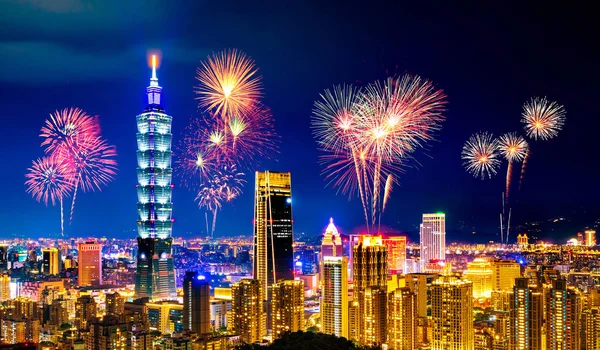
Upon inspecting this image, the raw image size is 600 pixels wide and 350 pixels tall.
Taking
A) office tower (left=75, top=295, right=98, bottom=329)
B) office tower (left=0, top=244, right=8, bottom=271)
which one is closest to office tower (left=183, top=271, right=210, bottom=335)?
office tower (left=75, top=295, right=98, bottom=329)

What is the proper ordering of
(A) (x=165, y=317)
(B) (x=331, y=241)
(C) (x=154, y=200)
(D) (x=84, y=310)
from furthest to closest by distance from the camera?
(C) (x=154, y=200), (B) (x=331, y=241), (A) (x=165, y=317), (D) (x=84, y=310)

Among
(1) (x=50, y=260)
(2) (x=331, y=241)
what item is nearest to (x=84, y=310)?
(2) (x=331, y=241)

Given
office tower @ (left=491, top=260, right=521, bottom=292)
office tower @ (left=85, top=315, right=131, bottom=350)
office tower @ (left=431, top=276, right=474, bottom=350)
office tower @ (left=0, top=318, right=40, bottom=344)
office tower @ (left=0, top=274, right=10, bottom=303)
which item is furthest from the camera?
office tower @ (left=0, top=274, right=10, bottom=303)

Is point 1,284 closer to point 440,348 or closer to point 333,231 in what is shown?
point 333,231

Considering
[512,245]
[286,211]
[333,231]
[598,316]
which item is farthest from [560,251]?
[598,316]

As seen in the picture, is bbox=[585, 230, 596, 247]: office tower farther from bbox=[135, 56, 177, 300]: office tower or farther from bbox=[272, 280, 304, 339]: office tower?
bbox=[135, 56, 177, 300]: office tower

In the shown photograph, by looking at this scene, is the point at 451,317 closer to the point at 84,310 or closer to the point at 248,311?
the point at 248,311

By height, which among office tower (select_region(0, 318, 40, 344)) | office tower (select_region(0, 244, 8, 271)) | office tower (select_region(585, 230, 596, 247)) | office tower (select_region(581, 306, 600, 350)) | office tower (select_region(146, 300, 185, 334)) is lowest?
office tower (select_region(146, 300, 185, 334))
